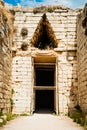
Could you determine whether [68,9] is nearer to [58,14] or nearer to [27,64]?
[58,14]

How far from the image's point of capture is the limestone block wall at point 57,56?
1293 centimetres

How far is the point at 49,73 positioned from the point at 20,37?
541cm

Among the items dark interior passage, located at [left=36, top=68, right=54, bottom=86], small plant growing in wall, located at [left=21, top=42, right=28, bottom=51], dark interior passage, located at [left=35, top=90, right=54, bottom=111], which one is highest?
small plant growing in wall, located at [left=21, top=42, right=28, bottom=51]

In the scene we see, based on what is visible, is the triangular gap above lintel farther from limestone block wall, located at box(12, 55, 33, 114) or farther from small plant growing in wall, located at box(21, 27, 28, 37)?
limestone block wall, located at box(12, 55, 33, 114)

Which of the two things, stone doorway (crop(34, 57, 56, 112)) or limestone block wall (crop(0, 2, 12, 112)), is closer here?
limestone block wall (crop(0, 2, 12, 112))

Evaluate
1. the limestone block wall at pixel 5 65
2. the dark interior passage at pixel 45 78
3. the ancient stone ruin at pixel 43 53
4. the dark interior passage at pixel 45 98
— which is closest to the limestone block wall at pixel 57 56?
the ancient stone ruin at pixel 43 53

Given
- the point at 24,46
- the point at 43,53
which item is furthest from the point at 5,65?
the point at 43,53

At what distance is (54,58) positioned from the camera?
13.8 m

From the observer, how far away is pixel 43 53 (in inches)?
531

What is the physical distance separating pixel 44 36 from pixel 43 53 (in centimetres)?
125

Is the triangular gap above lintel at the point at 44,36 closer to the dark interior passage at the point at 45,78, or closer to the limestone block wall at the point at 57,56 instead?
the limestone block wall at the point at 57,56

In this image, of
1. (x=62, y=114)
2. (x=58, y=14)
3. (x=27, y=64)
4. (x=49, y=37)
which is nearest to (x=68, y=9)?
(x=58, y=14)

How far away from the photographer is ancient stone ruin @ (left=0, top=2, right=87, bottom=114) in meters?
12.8

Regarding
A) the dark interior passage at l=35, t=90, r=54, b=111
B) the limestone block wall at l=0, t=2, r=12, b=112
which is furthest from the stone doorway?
the limestone block wall at l=0, t=2, r=12, b=112
